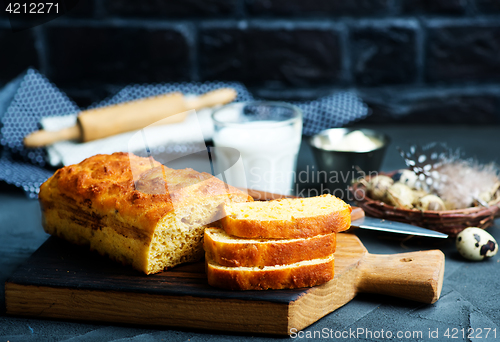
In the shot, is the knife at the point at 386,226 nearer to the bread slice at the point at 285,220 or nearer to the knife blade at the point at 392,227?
the knife blade at the point at 392,227

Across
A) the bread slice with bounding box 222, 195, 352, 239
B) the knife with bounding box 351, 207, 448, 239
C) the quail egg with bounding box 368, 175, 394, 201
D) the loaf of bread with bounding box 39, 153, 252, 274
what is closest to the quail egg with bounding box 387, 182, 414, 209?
the quail egg with bounding box 368, 175, 394, 201

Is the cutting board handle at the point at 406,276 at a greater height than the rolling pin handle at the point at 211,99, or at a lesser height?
lesser

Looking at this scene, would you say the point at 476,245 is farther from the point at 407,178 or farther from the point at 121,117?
the point at 121,117

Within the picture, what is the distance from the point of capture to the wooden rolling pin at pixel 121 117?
362cm

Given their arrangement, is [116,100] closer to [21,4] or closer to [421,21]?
[21,4]

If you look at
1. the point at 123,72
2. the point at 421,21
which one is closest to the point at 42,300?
the point at 123,72

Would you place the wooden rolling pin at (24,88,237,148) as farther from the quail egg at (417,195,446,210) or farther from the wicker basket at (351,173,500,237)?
the quail egg at (417,195,446,210)

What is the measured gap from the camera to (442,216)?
257 centimetres

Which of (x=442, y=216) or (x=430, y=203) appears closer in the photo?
(x=442, y=216)

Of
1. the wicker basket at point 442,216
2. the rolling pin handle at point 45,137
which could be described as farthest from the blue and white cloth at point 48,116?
the wicker basket at point 442,216

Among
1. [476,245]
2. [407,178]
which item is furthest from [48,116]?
[476,245]

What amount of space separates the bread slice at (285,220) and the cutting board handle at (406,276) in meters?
0.23

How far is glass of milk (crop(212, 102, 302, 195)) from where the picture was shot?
3.12 metres

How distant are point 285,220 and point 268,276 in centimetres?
23
